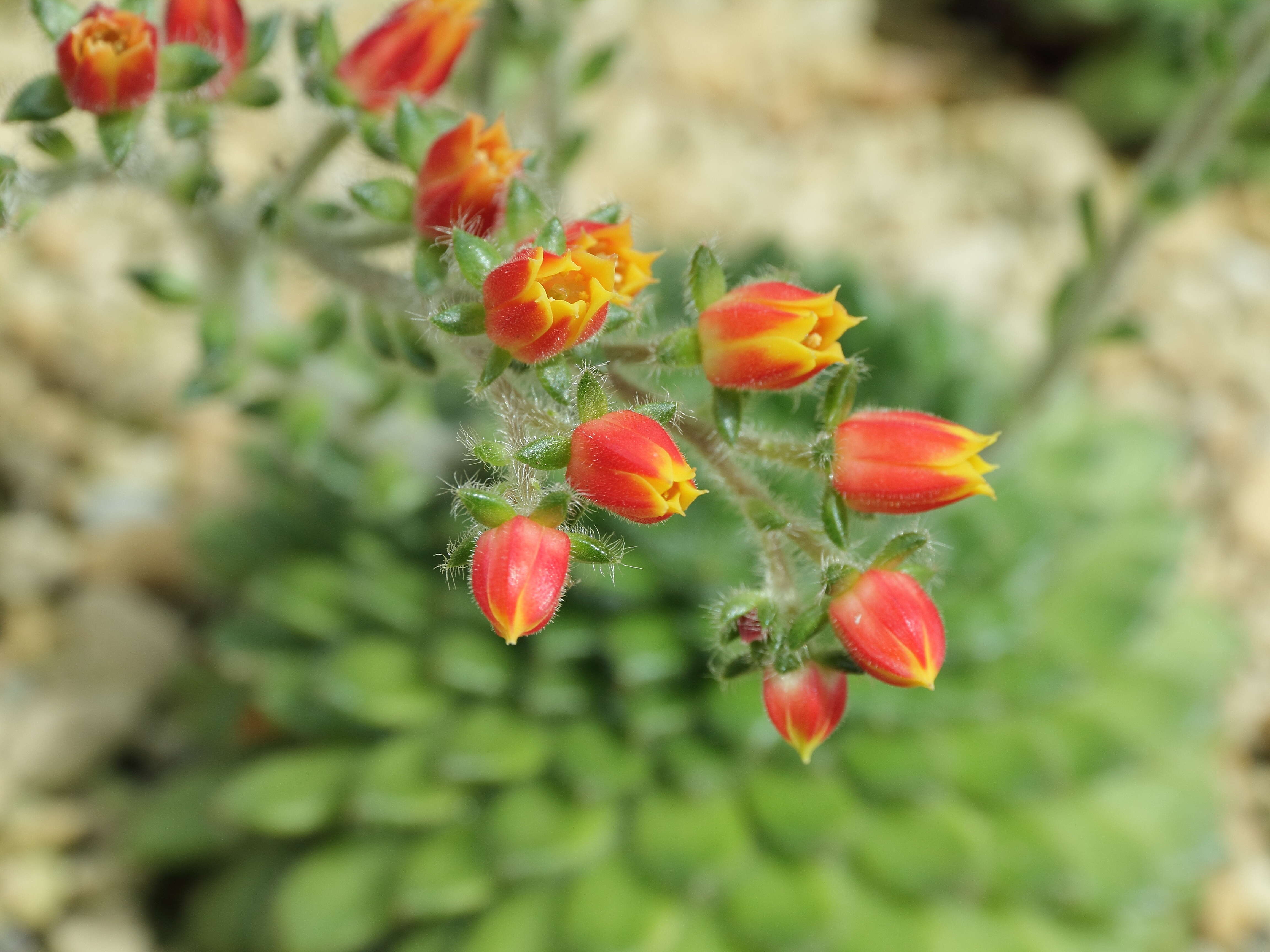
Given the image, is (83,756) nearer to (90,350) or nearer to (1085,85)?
(90,350)

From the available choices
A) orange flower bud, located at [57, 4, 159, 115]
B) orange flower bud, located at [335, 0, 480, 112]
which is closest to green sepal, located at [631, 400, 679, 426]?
orange flower bud, located at [335, 0, 480, 112]

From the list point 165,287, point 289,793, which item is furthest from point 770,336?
point 289,793

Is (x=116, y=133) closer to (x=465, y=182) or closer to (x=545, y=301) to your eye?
(x=465, y=182)

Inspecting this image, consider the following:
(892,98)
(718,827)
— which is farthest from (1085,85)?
(718,827)

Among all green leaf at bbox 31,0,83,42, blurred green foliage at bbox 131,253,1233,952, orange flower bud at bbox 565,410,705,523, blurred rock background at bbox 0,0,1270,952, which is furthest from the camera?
blurred rock background at bbox 0,0,1270,952

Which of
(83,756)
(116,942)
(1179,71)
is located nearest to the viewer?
(116,942)

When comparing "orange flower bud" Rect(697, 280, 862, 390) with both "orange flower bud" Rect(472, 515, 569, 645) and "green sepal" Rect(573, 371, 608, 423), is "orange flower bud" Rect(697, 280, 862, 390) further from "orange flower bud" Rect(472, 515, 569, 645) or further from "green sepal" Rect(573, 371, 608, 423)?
"orange flower bud" Rect(472, 515, 569, 645)
